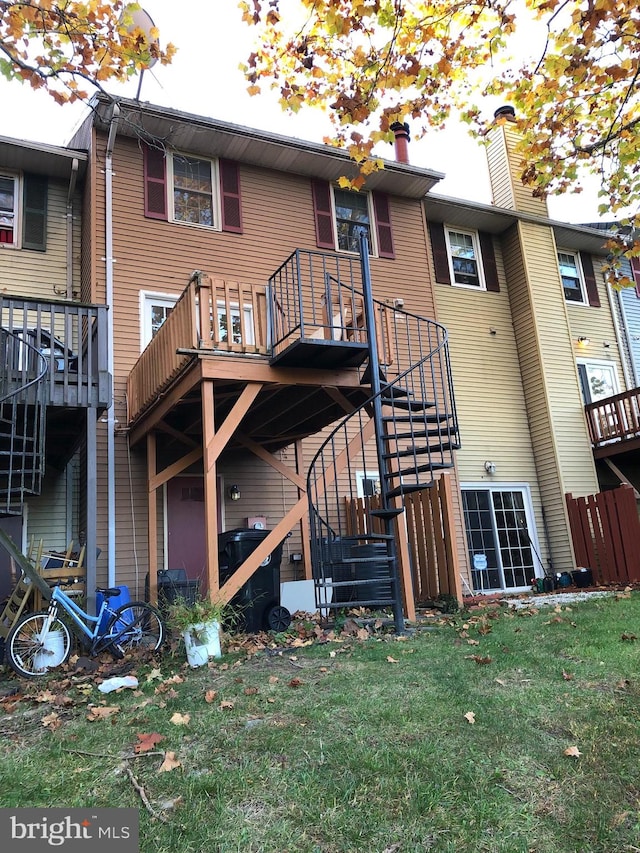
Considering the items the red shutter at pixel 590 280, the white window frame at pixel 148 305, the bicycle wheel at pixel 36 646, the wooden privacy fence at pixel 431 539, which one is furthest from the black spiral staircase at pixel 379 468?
the red shutter at pixel 590 280

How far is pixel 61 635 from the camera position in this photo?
5.95 metres

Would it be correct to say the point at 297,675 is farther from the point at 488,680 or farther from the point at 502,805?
the point at 502,805

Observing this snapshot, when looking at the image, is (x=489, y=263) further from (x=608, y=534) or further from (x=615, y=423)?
(x=608, y=534)

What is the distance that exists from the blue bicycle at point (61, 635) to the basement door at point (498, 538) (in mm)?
7871

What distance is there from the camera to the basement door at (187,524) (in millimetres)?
9891

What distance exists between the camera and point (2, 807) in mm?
2910

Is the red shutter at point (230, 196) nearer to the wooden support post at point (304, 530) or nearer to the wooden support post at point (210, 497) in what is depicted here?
the wooden support post at point (304, 530)

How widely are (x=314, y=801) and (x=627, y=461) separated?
1360cm

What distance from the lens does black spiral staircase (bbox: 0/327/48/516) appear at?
6273 mm

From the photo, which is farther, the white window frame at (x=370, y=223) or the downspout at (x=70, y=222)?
the white window frame at (x=370, y=223)

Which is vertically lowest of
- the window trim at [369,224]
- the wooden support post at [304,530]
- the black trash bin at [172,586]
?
the black trash bin at [172,586]

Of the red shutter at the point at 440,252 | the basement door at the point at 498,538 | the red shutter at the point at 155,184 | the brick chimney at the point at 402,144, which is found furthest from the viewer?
the brick chimney at the point at 402,144

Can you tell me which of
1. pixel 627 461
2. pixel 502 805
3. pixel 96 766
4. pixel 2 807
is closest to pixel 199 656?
pixel 96 766

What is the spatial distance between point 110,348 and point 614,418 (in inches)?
400
